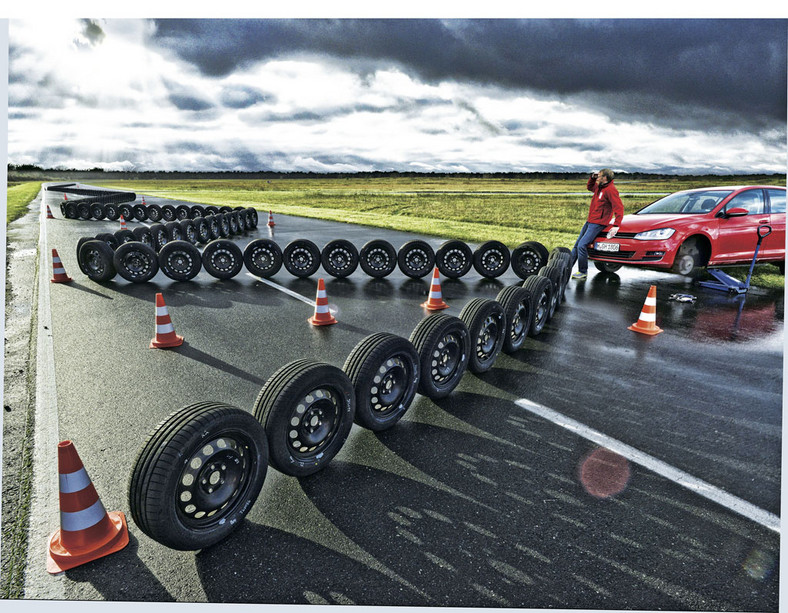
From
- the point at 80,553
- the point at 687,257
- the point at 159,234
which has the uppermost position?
the point at 687,257

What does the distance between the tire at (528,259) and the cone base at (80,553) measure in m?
8.44

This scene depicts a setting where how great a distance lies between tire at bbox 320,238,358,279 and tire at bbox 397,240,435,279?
97 centimetres

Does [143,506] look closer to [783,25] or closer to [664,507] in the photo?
[664,507]

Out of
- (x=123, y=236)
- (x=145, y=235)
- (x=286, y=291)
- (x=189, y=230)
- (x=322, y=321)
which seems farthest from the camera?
(x=189, y=230)

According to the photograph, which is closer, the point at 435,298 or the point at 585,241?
the point at 435,298

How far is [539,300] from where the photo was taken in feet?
19.6

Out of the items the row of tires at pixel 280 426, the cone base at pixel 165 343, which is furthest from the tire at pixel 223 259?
the row of tires at pixel 280 426

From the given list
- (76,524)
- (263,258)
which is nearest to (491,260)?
(263,258)

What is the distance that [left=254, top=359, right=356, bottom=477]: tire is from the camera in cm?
302

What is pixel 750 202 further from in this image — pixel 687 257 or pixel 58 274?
pixel 58 274

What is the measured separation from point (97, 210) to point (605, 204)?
22794mm

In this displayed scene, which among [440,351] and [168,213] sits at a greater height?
[168,213]

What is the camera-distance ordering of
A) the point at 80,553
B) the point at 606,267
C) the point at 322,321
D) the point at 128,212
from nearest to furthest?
the point at 80,553, the point at 322,321, the point at 606,267, the point at 128,212

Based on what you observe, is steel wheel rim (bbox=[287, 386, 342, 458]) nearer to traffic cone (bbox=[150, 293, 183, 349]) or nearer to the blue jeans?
traffic cone (bbox=[150, 293, 183, 349])
